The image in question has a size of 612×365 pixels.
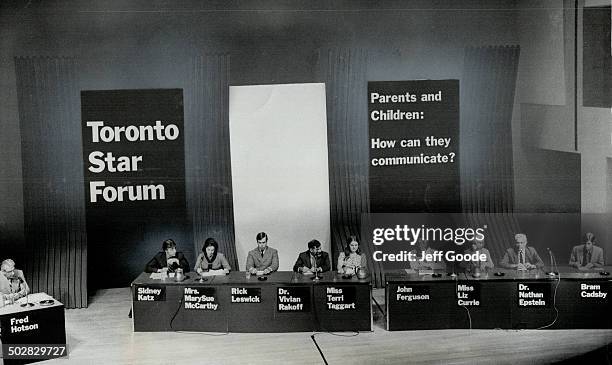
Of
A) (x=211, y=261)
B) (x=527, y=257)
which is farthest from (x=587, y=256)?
(x=211, y=261)

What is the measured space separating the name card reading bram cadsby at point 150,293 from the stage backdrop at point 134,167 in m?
0.23

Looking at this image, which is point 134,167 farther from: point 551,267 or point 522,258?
point 551,267

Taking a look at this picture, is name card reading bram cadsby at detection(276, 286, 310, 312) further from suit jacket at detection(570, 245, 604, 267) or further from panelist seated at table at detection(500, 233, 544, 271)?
suit jacket at detection(570, 245, 604, 267)

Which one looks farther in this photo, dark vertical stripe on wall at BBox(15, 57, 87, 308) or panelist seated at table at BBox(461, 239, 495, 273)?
panelist seated at table at BBox(461, 239, 495, 273)

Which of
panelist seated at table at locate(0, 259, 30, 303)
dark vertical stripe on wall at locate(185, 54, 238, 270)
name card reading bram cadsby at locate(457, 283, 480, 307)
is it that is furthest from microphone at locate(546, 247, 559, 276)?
panelist seated at table at locate(0, 259, 30, 303)

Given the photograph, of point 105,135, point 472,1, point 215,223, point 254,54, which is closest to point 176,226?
point 215,223

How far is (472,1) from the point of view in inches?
195

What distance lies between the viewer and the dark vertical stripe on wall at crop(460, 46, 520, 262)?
17.1 ft

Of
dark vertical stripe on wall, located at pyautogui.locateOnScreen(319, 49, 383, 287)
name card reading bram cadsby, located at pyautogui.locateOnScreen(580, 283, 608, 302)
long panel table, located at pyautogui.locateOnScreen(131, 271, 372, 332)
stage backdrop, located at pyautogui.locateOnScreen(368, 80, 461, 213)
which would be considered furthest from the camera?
long panel table, located at pyautogui.locateOnScreen(131, 271, 372, 332)

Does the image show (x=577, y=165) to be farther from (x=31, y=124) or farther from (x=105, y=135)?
(x=31, y=124)

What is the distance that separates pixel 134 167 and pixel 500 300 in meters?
2.63

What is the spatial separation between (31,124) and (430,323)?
293cm

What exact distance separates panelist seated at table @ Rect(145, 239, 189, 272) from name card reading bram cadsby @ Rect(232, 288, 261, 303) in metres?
0.43

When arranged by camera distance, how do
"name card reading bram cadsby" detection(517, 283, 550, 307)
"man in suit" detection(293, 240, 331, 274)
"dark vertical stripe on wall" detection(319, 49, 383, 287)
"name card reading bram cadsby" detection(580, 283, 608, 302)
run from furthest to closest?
"man in suit" detection(293, 240, 331, 274) → "name card reading bram cadsby" detection(517, 283, 550, 307) → "name card reading bram cadsby" detection(580, 283, 608, 302) → "dark vertical stripe on wall" detection(319, 49, 383, 287)
